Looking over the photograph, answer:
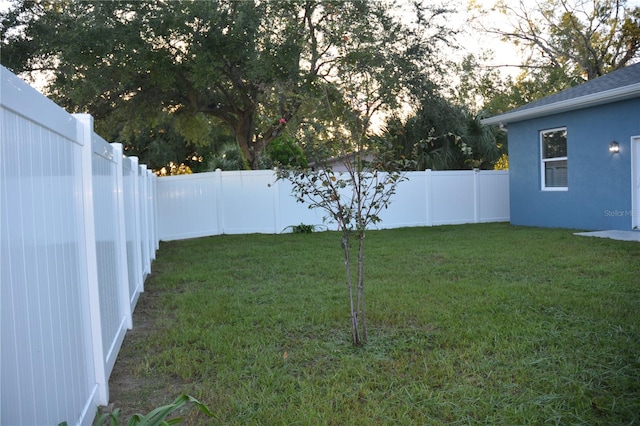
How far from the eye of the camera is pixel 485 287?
605 centimetres

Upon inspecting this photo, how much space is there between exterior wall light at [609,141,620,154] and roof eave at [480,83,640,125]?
851 mm

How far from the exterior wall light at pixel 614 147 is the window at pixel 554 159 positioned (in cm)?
140

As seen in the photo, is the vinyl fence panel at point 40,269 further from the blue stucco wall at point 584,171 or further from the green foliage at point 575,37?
the green foliage at point 575,37

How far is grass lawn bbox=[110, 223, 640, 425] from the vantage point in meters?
3.14

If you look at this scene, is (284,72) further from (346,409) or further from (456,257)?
(346,409)

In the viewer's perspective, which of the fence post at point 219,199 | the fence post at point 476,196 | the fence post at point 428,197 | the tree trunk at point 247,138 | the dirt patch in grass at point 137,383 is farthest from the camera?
the tree trunk at point 247,138

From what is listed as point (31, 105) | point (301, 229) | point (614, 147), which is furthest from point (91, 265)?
point (614, 147)

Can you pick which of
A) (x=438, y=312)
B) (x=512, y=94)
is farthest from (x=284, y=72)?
(x=512, y=94)

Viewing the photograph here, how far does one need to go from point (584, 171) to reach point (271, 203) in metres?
7.16

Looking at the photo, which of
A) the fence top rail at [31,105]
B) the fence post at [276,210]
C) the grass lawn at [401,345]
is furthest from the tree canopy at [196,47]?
the fence top rail at [31,105]

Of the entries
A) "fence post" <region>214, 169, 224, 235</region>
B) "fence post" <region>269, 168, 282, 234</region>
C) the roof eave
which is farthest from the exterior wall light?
"fence post" <region>214, 169, 224, 235</region>

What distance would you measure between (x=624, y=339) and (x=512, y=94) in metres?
21.4

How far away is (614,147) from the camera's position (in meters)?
11.0

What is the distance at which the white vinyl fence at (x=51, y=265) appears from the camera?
5.54 feet
